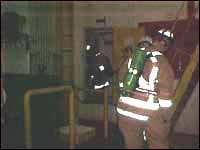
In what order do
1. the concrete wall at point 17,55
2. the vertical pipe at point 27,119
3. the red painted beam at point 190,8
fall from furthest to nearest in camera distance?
the concrete wall at point 17,55, the red painted beam at point 190,8, the vertical pipe at point 27,119

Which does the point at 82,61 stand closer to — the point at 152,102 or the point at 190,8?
the point at 190,8

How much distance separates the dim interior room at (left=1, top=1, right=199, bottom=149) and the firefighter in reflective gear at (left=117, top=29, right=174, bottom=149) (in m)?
0.89

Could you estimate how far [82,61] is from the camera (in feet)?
24.9

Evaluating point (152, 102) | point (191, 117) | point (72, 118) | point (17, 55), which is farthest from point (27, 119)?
point (17, 55)

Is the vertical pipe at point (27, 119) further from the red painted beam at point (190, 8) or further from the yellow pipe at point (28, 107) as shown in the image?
the red painted beam at point (190, 8)

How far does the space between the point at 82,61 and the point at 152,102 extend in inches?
141

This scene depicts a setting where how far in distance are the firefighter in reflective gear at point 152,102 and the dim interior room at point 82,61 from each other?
2.92 feet

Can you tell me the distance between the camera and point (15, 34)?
795 centimetres

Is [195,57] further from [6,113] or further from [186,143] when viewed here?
Answer: [6,113]

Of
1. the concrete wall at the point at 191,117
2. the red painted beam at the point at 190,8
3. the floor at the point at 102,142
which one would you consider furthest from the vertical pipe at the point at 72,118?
the red painted beam at the point at 190,8

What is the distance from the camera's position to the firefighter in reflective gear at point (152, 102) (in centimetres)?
407

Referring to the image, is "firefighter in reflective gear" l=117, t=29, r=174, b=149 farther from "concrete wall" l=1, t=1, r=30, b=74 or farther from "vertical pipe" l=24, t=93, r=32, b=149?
"concrete wall" l=1, t=1, r=30, b=74

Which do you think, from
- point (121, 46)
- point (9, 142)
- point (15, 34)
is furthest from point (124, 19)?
point (9, 142)

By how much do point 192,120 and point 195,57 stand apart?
2.07m
